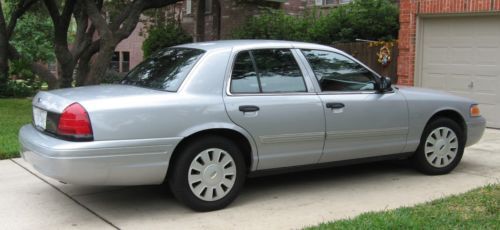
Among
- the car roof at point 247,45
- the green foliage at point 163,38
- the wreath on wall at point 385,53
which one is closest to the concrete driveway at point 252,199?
the car roof at point 247,45

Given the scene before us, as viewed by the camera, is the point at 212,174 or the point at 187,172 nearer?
the point at 187,172

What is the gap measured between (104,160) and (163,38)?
16.6m

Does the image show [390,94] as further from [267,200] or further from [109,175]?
→ [109,175]

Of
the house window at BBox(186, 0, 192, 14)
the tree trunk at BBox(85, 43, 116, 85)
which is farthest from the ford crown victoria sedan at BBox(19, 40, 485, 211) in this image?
the house window at BBox(186, 0, 192, 14)

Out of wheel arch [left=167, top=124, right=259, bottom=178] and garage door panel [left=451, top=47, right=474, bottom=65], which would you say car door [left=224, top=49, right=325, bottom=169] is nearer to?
wheel arch [left=167, top=124, right=259, bottom=178]

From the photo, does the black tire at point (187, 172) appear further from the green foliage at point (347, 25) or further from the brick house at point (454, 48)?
the green foliage at point (347, 25)

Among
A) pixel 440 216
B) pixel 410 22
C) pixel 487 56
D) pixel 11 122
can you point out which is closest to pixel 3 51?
pixel 11 122

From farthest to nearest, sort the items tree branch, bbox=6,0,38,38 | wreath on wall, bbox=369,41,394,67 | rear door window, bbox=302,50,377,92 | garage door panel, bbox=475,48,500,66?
tree branch, bbox=6,0,38,38
wreath on wall, bbox=369,41,394,67
garage door panel, bbox=475,48,500,66
rear door window, bbox=302,50,377,92

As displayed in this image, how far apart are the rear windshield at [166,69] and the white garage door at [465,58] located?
22.1 feet

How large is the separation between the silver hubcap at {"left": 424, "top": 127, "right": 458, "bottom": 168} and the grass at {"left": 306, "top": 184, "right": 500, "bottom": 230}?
50.5 inches

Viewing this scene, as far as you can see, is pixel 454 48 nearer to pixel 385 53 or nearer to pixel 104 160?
pixel 385 53

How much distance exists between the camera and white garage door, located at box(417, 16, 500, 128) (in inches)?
406

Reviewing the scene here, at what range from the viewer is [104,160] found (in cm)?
462

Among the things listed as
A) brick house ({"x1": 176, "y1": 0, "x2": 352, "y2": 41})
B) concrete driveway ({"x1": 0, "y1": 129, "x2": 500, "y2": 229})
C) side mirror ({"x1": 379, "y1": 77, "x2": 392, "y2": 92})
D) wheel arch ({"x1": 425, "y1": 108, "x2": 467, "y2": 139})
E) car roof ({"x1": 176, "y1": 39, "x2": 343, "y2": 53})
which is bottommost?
concrete driveway ({"x1": 0, "y1": 129, "x2": 500, "y2": 229})
